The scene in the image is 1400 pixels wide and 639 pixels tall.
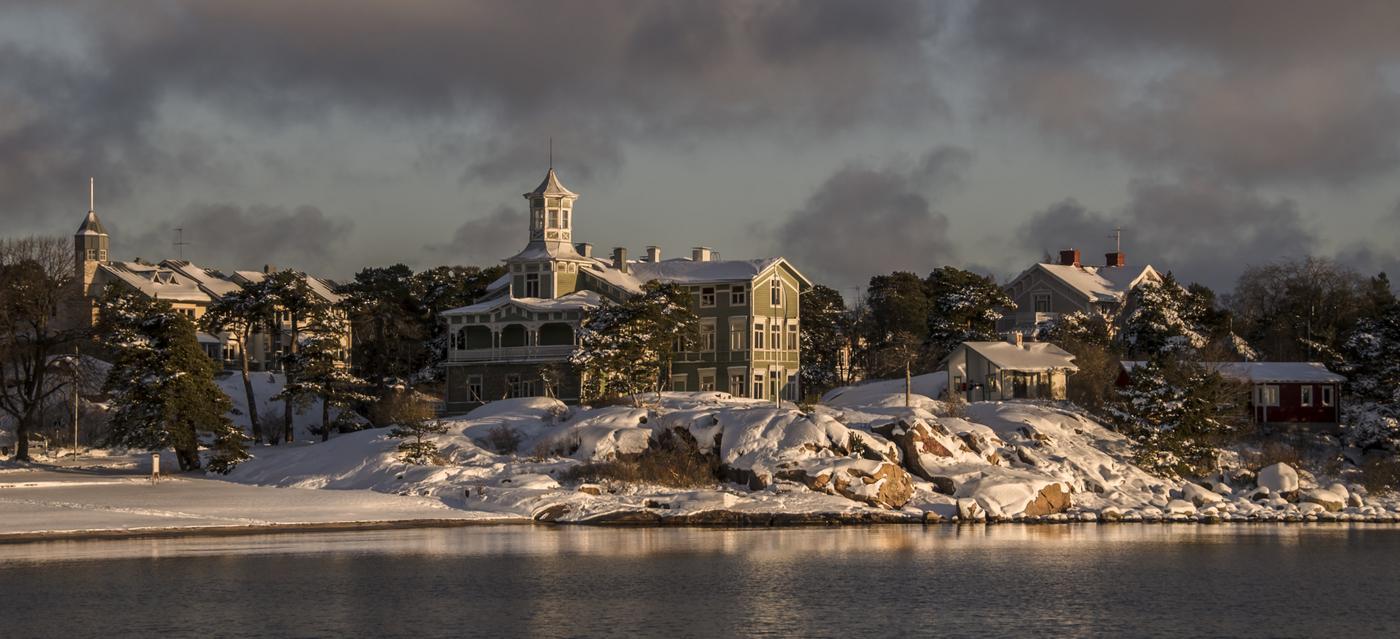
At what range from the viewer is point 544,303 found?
81.4 meters

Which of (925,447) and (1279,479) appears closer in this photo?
(925,447)

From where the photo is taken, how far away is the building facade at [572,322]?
266 feet

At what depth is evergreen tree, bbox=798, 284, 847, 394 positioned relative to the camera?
102812 mm

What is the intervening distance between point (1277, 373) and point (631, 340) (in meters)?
31.4

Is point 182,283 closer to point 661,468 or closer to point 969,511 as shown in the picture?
point 661,468

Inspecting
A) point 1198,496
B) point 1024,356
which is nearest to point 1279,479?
point 1198,496

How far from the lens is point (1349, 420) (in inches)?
2881

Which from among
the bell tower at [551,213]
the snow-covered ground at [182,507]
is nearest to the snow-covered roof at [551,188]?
the bell tower at [551,213]

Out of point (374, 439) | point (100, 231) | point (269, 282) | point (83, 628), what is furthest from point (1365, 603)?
point (100, 231)

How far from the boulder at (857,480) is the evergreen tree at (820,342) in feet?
121

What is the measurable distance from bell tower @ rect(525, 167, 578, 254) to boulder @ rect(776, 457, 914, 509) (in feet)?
88.4

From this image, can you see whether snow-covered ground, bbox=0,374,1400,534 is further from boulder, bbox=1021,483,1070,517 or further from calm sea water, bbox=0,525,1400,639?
calm sea water, bbox=0,525,1400,639

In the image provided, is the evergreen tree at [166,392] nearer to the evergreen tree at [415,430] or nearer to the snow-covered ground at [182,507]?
the snow-covered ground at [182,507]

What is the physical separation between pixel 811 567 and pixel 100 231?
92162 millimetres
